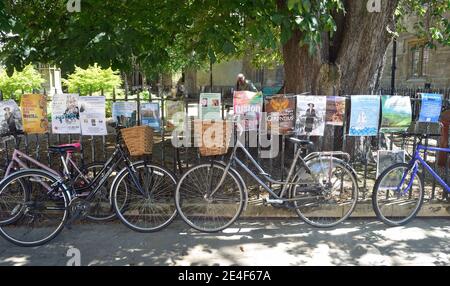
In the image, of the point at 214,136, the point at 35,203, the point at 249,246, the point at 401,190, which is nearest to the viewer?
the point at 249,246

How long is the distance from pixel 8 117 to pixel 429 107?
5.47m

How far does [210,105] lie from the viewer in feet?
18.2

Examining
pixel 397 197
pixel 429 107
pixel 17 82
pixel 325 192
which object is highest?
pixel 17 82

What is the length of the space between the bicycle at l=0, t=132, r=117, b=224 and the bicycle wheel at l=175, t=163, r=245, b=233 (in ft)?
3.07

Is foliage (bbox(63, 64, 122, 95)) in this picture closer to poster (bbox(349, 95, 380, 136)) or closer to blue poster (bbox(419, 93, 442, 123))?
poster (bbox(349, 95, 380, 136))

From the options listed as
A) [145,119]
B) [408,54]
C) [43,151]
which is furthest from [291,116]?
[408,54]

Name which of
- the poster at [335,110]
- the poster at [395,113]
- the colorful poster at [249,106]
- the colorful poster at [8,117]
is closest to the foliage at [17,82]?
the colorful poster at [8,117]

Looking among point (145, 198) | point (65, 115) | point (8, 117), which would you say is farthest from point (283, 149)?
point (8, 117)

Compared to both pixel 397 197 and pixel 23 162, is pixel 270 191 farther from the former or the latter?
pixel 23 162

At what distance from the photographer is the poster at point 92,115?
18.0 ft

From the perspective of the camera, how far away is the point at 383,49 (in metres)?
7.05

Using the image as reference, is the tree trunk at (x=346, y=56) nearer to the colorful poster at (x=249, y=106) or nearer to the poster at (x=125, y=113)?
the colorful poster at (x=249, y=106)
